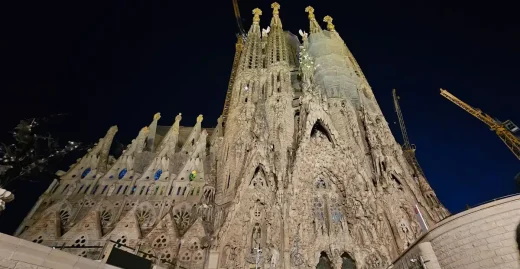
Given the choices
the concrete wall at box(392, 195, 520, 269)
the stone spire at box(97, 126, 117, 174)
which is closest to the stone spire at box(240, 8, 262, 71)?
the stone spire at box(97, 126, 117, 174)

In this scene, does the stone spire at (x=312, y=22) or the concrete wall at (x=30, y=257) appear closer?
the concrete wall at (x=30, y=257)

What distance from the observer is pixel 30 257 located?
21.3ft

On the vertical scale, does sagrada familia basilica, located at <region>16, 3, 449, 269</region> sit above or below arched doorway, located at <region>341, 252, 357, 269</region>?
above

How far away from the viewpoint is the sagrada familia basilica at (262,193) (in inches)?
596

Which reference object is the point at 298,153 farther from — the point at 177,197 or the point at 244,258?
the point at 177,197

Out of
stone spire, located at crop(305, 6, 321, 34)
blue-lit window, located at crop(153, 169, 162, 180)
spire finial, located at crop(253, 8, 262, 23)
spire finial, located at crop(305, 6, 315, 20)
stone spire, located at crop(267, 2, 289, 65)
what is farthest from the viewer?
spire finial, located at crop(305, 6, 315, 20)

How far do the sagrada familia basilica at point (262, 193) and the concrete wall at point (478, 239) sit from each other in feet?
20.6

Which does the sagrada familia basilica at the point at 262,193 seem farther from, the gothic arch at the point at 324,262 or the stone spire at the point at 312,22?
the stone spire at the point at 312,22

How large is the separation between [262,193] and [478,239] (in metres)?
11.0

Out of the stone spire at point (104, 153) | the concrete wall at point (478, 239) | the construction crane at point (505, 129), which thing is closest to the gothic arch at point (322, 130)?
the concrete wall at point (478, 239)

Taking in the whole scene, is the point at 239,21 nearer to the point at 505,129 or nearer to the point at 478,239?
the point at 505,129

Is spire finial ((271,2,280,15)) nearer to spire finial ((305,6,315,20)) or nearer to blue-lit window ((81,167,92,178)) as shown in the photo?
spire finial ((305,6,315,20))

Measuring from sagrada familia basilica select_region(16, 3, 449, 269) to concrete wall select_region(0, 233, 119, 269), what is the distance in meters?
5.15

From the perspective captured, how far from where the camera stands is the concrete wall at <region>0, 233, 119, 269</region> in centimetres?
618
